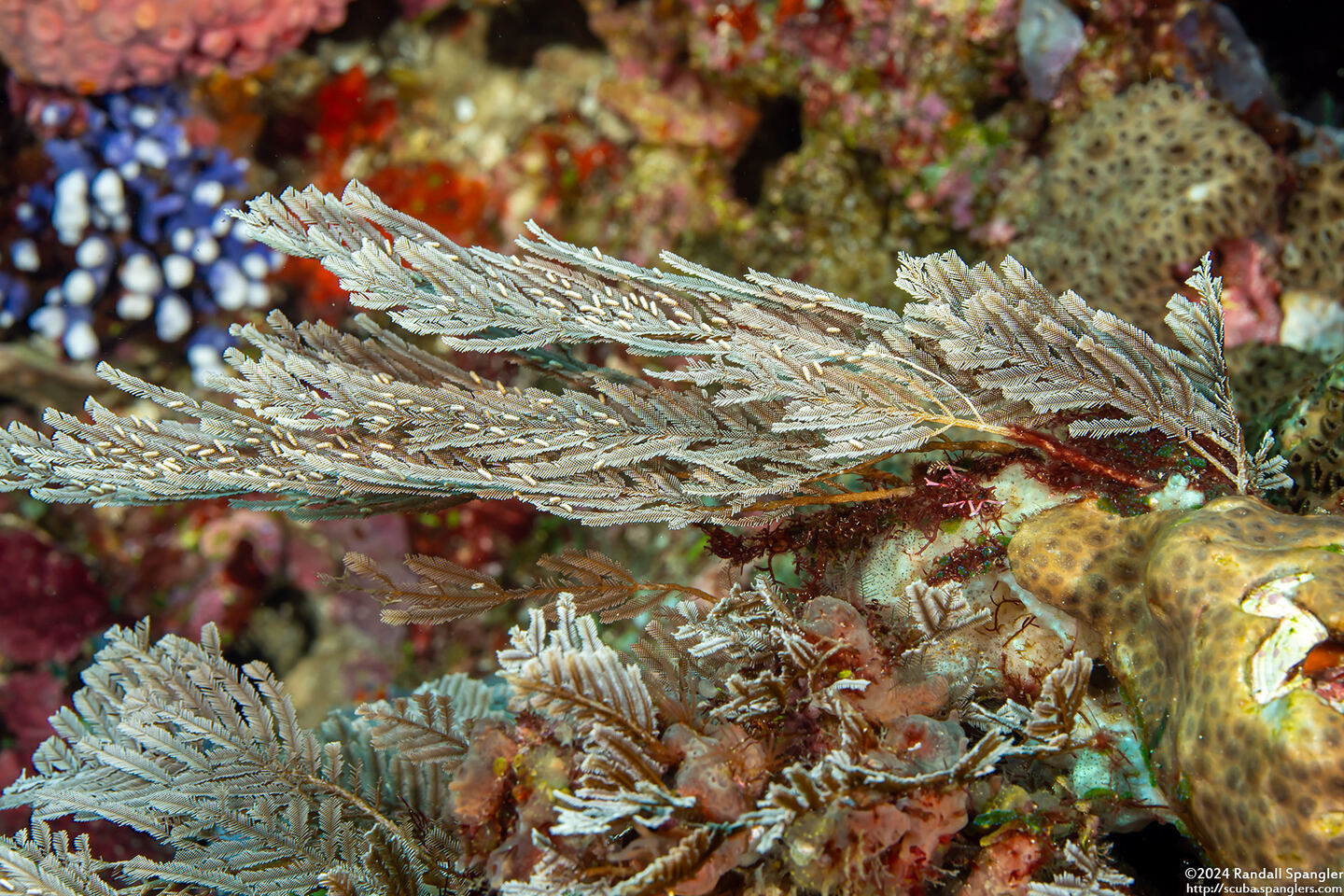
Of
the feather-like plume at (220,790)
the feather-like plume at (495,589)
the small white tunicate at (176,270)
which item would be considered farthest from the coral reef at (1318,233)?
the small white tunicate at (176,270)

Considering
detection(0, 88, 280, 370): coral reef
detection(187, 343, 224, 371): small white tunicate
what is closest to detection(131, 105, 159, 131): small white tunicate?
detection(0, 88, 280, 370): coral reef

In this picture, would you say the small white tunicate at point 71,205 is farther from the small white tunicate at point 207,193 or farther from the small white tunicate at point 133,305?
the small white tunicate at point 207,193

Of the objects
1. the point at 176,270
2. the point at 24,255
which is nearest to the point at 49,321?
the point at 24,255

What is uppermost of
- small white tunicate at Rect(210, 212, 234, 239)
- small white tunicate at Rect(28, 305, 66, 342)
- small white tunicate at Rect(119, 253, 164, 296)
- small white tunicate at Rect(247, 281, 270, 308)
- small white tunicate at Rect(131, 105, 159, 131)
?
small white tunicate at Rect(131, 105, 159, 131)

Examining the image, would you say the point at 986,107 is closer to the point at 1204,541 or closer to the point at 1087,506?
the point at 1087,506

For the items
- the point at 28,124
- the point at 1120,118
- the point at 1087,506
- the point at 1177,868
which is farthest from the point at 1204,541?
the point at 28,124

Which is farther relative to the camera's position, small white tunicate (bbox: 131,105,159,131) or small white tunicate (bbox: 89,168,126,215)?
small white tunicate (bbox: 131,105,159,131)

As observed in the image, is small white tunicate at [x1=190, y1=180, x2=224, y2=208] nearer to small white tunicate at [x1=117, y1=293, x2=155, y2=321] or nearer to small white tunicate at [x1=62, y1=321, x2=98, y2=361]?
small white tunicate at [x1=117, y1=293, x2=155, y2=321]
